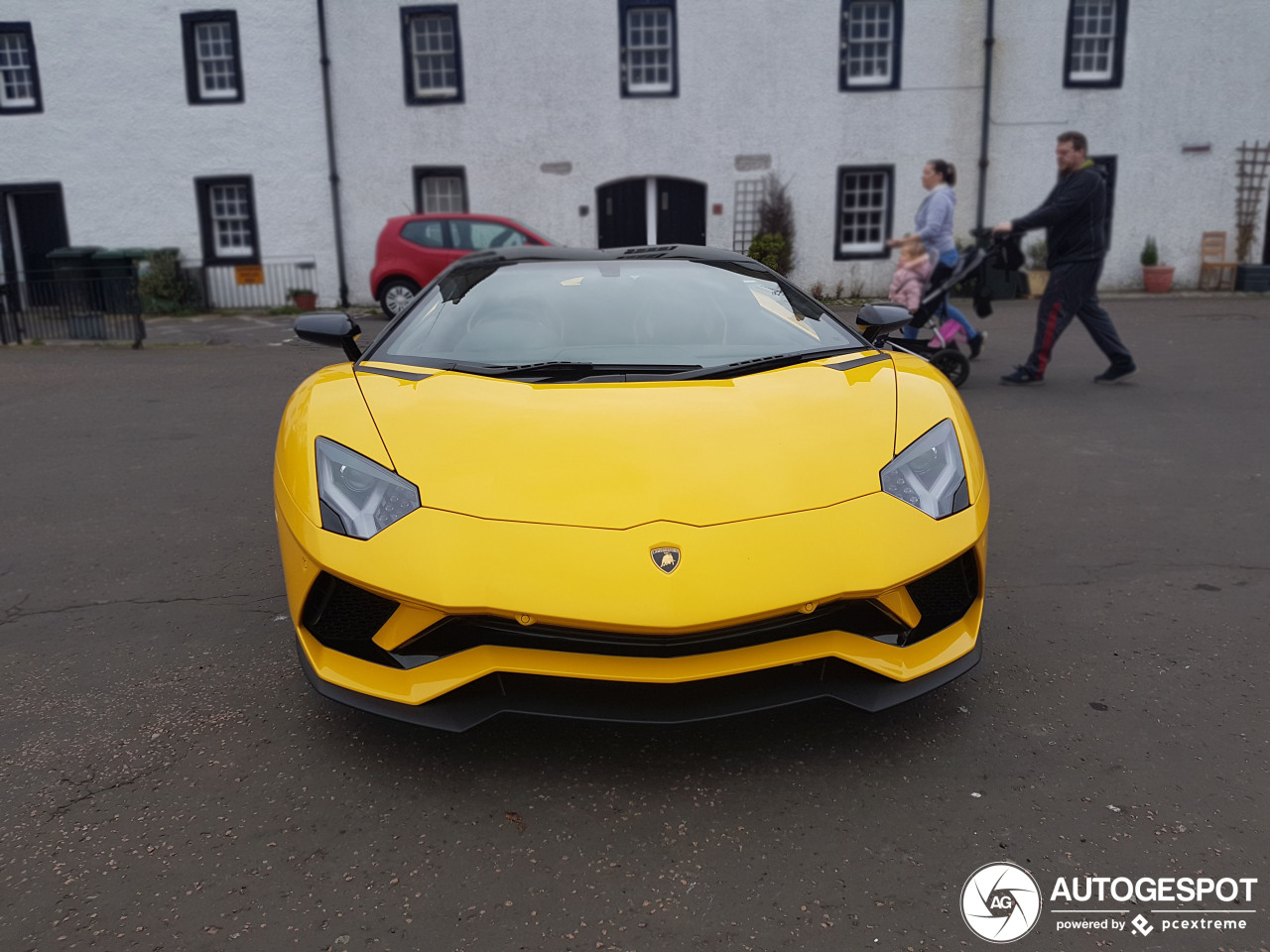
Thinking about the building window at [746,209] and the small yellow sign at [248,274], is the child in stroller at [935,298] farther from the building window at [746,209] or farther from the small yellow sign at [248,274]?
the small yellow sign at [248,274]

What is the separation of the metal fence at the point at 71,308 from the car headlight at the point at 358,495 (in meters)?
11.5

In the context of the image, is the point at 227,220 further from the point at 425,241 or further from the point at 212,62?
the point at 425,241

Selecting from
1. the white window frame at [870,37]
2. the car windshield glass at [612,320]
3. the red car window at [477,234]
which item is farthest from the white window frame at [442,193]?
the car windshield glass at [612,320]

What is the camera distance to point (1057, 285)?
321 inches

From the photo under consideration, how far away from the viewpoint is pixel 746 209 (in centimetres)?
1861

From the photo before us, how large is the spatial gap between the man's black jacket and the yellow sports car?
Answer: 19.1 feet

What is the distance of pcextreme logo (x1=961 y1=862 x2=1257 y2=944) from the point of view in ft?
6.36

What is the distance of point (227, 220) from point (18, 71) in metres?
4.86

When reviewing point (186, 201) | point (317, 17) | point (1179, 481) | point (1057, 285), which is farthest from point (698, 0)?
point (1179, 481)

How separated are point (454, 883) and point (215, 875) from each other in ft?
1.74

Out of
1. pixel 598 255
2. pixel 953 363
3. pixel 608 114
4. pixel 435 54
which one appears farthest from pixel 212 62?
pixel 598 255

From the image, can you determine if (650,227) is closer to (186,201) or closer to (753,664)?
(186,201)

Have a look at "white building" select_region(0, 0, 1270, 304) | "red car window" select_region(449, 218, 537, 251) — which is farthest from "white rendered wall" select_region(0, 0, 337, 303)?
"red car window" select_region(449, 218, 537, 251)

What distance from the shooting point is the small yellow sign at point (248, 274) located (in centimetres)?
1894
